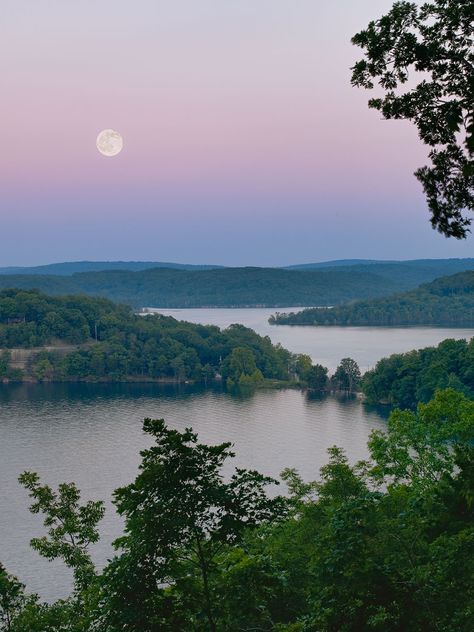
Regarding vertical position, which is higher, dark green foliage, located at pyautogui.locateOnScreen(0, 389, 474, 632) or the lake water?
dark green foliage, located at pyautogui.locateOnScreen(0, 389, 474, 632)

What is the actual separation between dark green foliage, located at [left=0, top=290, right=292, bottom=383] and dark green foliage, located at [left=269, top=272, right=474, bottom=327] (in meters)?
60.5

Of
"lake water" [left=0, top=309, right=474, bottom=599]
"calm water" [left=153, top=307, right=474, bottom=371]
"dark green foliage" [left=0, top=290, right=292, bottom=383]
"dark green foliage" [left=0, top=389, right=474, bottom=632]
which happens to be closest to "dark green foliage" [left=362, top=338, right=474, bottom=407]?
"lake water" [left=0, top=309, right=474, bottom=599]

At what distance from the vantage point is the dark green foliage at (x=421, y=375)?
197 feet

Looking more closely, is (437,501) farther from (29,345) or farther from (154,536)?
(29,345)

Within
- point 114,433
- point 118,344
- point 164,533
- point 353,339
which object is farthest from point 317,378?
point 164,533

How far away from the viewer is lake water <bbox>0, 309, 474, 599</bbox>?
1266 inches

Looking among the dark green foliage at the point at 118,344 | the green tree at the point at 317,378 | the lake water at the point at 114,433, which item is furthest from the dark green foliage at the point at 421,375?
the dark green foliage at the point at 118,344

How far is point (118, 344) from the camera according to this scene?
95375 mm

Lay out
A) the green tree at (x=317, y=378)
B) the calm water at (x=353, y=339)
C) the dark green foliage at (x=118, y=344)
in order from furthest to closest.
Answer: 1. the calm water at (x=353, y=339)
2. the dark green foliage at (x=118, y=344)
3. the green tree at (x=317, y=378)

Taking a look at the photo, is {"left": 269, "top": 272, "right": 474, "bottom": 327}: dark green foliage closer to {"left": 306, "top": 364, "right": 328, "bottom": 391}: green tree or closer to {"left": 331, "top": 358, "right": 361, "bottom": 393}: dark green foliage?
{"left": 306, "top": 364, "right": 328, "bottom": 391}: green tree

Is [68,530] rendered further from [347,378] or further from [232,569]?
[347,378]

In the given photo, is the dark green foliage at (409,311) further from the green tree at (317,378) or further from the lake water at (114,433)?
the green tree at (317,378)

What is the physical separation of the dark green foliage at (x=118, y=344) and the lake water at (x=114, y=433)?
550 centimetres

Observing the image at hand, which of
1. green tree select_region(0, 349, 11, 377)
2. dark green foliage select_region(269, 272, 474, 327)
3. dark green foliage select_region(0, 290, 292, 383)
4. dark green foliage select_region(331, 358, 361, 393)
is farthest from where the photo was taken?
dark green foliage select_region(269, 272, 474, 327)
